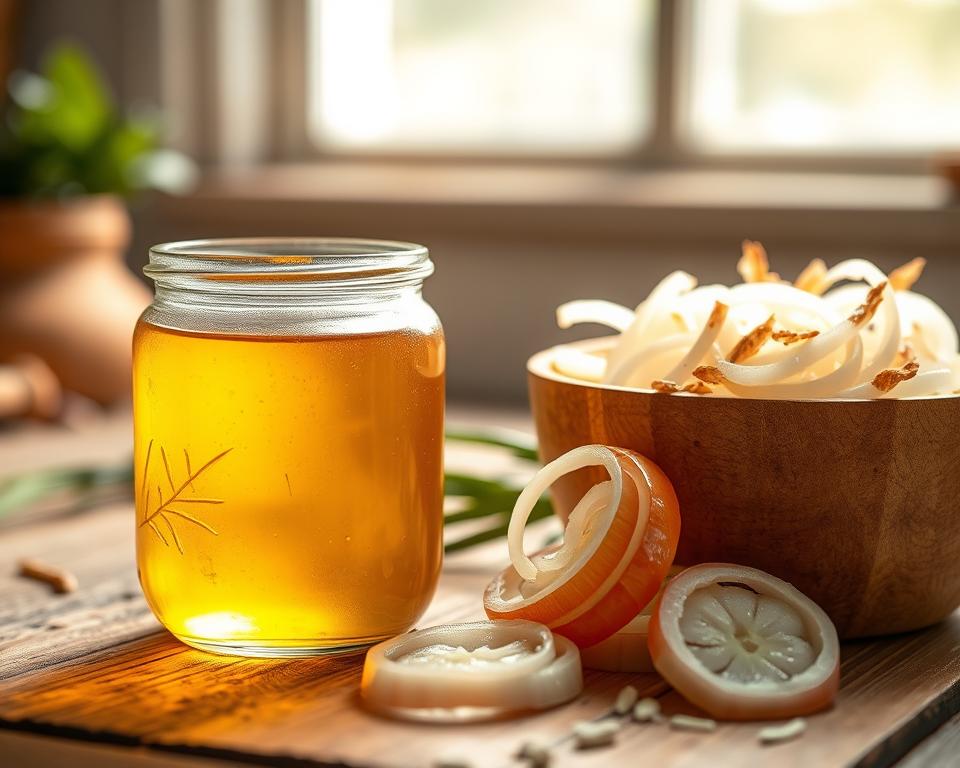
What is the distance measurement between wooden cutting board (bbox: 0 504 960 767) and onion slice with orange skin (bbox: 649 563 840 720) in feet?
0.04

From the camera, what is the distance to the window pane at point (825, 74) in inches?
63.3

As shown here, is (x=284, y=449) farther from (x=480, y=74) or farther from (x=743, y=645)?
(x=480, y=74)

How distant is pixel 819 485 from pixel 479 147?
1238mm

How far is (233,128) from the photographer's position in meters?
1.86

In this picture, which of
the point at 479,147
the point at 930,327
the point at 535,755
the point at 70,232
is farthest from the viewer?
the point at 479,147

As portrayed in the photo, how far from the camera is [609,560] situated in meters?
0.63

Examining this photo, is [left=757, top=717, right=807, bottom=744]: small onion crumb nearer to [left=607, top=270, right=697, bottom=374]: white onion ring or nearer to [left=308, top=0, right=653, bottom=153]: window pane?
[left=607, top=270, right=697, bottom=374]: white onion ring

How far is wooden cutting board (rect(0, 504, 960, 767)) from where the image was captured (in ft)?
1.80

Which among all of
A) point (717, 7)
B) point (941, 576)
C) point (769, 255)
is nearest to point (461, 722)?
point (941, 576)

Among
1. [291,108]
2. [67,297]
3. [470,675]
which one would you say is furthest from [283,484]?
[291,108]

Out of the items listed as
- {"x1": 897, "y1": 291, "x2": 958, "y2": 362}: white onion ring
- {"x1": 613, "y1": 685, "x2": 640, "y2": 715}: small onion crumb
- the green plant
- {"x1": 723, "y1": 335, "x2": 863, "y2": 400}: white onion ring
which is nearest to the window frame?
A: the green plant

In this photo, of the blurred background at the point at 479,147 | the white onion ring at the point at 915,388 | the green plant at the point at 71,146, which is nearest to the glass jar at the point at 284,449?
the white onion ring at the point at 915,388

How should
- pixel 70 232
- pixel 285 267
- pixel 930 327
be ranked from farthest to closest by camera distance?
pixel 70 232 < pixel 930 327 < pixel 285 267

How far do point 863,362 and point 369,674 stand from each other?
0.29 m
